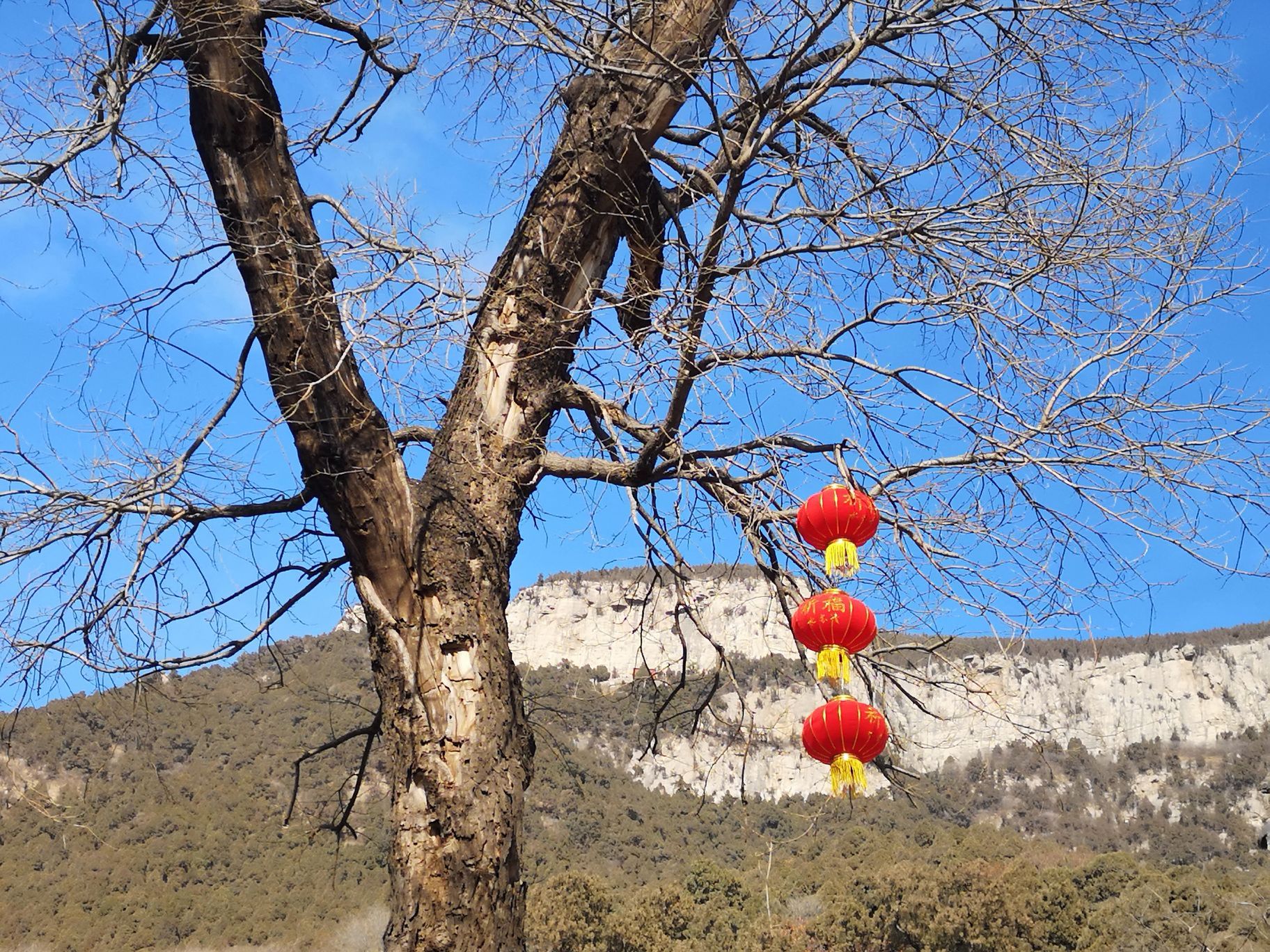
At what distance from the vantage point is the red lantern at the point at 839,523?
3152 millimetres

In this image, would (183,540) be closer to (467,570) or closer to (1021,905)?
(467,570)

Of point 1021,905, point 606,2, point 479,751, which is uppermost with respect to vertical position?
point 606,2

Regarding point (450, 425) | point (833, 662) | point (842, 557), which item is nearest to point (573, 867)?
point (833, 662)

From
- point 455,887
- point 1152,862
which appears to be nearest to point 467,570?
point 455,887

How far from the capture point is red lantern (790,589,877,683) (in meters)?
3.19

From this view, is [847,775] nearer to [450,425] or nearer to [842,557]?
[842,557]

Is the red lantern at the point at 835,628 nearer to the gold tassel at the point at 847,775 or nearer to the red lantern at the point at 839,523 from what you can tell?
the red lantern at the point at 839,523

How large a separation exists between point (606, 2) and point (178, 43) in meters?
1.22

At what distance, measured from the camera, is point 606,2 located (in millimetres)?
3316

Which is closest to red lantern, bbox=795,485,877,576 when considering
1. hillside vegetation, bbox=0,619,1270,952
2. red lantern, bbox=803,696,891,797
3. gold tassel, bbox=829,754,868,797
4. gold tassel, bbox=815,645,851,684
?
gold tassel, bbox=815,645,851,684

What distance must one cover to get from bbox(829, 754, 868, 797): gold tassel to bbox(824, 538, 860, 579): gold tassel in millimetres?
586

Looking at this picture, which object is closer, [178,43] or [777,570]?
[178,43]

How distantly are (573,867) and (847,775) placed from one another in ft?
87.6

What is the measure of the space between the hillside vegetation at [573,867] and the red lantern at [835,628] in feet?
42.3
